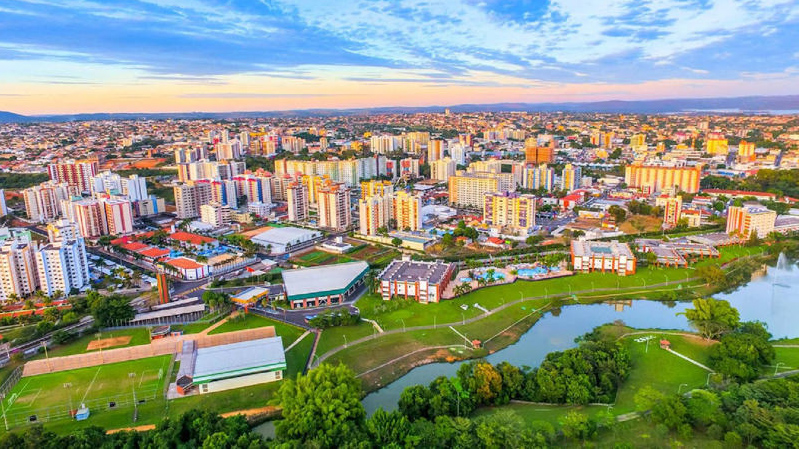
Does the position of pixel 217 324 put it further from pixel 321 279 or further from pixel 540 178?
A: pixel 540 178

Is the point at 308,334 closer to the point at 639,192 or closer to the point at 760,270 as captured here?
the point at 760,270

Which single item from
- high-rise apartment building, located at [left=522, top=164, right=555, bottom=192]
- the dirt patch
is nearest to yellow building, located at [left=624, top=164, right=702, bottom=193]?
high-rise apartment building, located at [left=522, top=164, right=555, bottom=192]

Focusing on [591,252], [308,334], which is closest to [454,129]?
[591,252]

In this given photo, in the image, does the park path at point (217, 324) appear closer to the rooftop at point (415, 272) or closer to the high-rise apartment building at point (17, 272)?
the rooftop at point (415, 272)

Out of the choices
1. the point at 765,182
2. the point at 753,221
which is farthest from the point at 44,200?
the point at 765,182

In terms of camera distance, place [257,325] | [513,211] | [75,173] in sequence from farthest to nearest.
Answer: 1. [75,173]
2. [513,211]
3. [257,325]

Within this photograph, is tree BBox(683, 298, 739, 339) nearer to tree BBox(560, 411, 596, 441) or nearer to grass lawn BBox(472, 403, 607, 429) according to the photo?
grass lawn BBox(472, 403, 607, 429)
